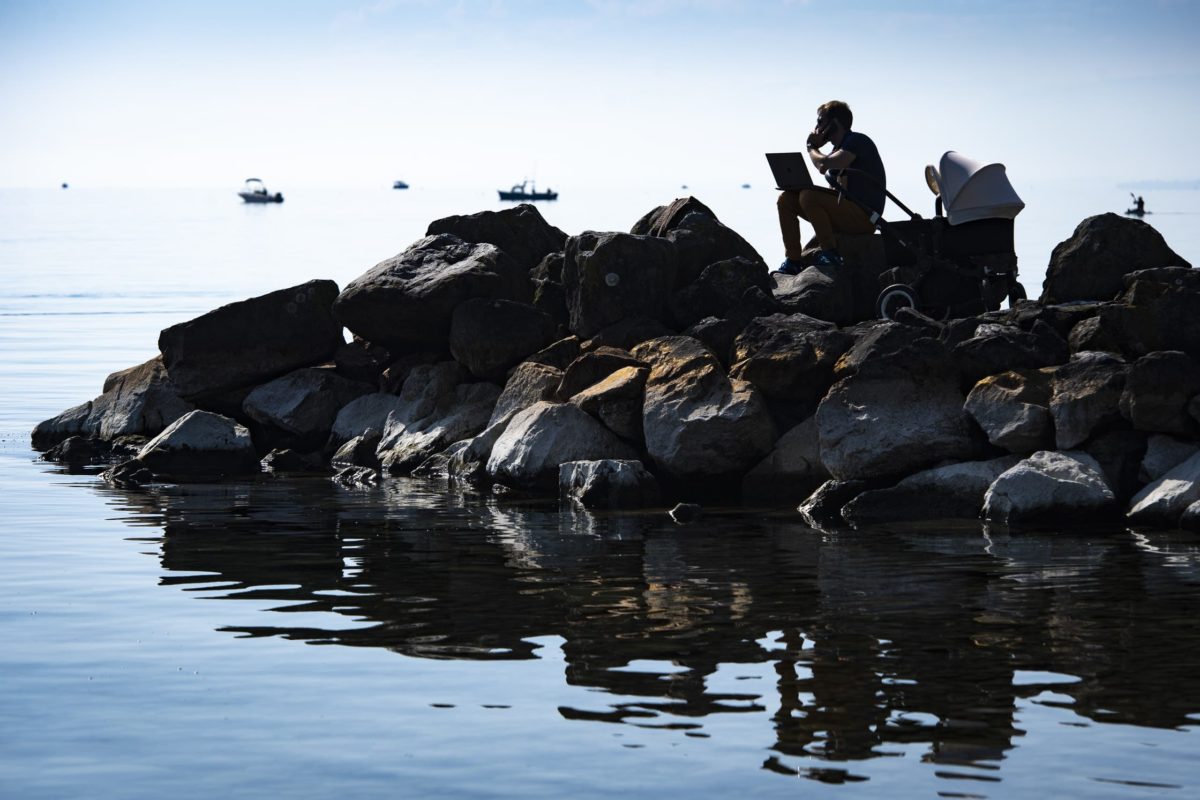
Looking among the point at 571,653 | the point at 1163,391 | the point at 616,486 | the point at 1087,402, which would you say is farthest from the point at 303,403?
the point at 571,653

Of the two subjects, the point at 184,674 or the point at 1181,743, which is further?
the point at 184,674

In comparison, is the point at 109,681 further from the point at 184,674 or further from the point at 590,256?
the point at 590,256

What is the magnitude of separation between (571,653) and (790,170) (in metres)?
9.83

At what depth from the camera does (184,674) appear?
31.9 ft

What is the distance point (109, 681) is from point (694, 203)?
1320cm

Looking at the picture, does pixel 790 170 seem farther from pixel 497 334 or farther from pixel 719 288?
pixel 497 334

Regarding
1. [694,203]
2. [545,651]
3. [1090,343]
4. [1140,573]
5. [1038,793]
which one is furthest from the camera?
[694,203]

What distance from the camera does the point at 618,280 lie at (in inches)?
735

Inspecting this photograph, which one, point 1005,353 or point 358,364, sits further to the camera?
point 358,364

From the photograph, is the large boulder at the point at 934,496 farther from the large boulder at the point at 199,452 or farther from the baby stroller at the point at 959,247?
the large boulder at the point at 199,452

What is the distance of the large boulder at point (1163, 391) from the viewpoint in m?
14.3

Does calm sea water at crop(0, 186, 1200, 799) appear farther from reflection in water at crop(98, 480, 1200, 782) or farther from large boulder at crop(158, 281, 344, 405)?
large boulder at crop(158, 281, 344, 405)

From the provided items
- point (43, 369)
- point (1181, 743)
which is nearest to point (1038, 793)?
point (1181, 743)

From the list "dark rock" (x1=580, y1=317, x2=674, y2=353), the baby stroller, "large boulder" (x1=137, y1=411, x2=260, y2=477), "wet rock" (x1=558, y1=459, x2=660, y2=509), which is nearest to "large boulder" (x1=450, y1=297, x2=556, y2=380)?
"dark rock" (x1=580, y1=317, x2=674, y2=353)
